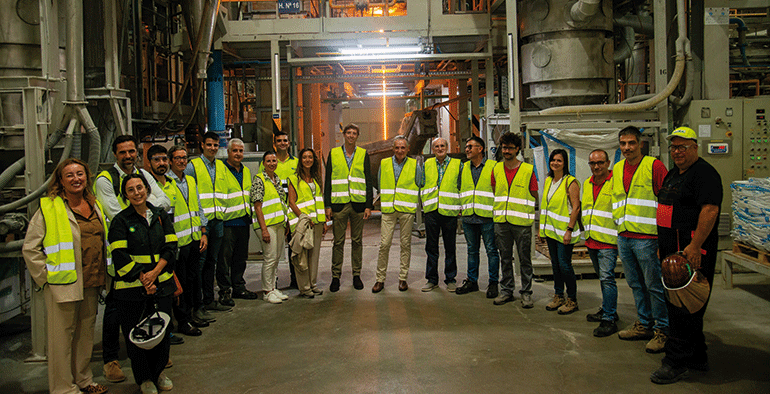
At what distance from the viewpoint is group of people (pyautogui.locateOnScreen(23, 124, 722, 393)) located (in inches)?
133

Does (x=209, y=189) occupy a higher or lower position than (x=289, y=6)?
lower

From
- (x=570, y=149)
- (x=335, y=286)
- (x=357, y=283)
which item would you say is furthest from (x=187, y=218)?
(x=570, y=149)

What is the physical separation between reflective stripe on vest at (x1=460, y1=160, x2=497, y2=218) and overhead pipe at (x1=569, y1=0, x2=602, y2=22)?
8.10 ft

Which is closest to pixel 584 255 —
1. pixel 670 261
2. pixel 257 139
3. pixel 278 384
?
pixel 670 261

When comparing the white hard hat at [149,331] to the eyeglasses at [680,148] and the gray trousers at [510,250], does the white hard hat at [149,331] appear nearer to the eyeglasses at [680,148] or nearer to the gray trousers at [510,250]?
the gray trousers at [510,250]

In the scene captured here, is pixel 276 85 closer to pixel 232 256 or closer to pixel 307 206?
pixel 307 206

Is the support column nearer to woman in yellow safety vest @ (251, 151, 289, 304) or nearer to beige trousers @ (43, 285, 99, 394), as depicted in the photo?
woman in yellow safety vest @ (251, 151, 289, 304)

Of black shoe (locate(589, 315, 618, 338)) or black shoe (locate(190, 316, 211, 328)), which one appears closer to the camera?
black shoe (locate(589, 315, 618, 338))

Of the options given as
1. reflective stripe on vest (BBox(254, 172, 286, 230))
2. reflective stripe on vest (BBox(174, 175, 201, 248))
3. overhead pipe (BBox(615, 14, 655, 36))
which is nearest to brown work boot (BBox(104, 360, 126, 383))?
reflective stripe on vest (BBox(174, 175, 201, 248))

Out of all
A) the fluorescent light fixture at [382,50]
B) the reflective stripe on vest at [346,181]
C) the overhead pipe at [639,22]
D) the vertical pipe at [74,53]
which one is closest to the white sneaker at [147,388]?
the vertical pipe at [74,53]

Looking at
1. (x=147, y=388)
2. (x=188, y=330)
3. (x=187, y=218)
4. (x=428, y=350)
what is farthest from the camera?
(x=188, y=330)

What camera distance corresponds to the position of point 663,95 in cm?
624

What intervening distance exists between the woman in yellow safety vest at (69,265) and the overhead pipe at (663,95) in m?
5.04

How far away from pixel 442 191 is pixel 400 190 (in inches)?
18.5
